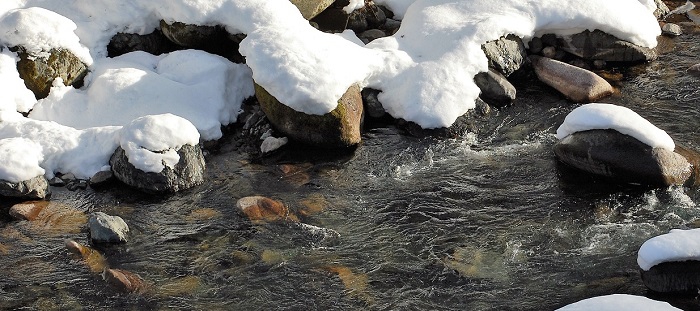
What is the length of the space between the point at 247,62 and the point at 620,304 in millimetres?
6117

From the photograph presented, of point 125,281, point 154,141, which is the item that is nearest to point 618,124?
point 154,141

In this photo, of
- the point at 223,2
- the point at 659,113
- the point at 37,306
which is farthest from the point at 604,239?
the point at 223,2

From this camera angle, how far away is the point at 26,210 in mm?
9602

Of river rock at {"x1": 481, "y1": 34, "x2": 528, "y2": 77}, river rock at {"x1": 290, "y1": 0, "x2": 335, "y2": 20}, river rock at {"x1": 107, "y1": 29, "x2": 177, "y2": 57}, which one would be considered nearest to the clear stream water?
river rock at {"x1": 481, "y1": 34, "x2": 528, "y2": 77}

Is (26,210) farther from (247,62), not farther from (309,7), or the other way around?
(309,7)

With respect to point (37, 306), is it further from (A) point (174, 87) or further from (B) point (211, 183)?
(A) point (174, 87)

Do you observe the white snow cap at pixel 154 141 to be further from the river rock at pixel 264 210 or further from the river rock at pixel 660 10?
the river rock at pixel 660 10

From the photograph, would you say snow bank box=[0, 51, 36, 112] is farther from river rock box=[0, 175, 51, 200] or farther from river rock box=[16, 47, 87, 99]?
river rock box=[0, 175, 51, 200]

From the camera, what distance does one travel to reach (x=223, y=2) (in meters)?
12.1

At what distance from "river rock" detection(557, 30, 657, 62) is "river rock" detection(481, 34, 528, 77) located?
0.82 m

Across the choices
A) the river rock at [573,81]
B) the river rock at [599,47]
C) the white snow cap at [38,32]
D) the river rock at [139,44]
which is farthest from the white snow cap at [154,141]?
the river rock at [599,47]

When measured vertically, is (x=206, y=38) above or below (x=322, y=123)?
above

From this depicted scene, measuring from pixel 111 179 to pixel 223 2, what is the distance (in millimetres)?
3283

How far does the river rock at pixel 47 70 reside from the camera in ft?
37.0
